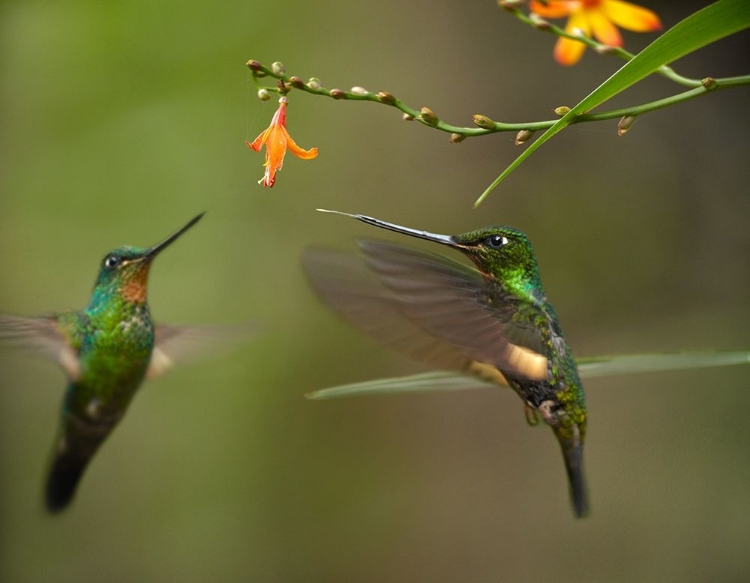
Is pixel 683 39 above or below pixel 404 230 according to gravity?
above

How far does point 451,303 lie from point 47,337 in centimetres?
77

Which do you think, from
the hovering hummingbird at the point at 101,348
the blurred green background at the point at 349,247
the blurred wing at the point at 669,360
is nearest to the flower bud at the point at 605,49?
the blurred wing at the point at 669,360

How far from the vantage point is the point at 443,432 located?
349 centimetres

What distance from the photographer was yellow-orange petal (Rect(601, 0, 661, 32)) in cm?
108

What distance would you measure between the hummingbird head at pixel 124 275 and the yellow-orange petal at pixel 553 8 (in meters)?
0.65

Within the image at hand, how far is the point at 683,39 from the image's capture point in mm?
676

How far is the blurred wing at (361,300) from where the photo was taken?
0.84m

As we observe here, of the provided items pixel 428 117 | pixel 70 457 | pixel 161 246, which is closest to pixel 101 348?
pixel 70 457

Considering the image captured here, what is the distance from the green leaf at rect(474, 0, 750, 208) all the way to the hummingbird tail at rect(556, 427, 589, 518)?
0.54 meters

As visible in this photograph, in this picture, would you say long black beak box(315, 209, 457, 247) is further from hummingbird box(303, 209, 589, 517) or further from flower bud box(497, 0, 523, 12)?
flower bud box(497, 0, 523, 12)

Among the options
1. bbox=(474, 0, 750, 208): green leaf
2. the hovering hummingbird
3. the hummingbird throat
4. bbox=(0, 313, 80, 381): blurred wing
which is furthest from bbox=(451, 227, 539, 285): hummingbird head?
bbox=(0, 313, 80, 381): blurred wing

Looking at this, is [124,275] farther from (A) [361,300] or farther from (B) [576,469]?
(B) [576,469]

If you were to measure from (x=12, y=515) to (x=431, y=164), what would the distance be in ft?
8.20

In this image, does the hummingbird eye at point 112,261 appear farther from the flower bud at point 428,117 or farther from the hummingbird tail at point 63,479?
the flower bud at point 428,117
